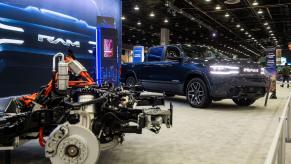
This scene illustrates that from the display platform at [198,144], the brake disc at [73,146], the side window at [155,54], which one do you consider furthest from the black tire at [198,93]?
the brake disc at [73,146]

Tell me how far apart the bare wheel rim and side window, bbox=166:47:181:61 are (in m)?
0.83

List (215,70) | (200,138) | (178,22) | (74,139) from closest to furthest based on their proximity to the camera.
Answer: (74,139), (200,138), (215,70), (178,22)

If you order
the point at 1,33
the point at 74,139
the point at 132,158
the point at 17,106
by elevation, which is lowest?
the point at 132,158

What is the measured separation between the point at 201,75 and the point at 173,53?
139 cm

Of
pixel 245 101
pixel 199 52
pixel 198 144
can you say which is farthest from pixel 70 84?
pixel 245 101

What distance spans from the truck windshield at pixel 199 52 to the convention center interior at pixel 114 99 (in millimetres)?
40

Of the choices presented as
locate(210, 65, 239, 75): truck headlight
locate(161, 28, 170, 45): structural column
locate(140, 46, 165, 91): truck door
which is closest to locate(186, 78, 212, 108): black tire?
locate(210, 65, 239, 75): truck headlight

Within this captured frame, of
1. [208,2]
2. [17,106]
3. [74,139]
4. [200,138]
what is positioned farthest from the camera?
[208,2]

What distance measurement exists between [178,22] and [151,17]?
328cm

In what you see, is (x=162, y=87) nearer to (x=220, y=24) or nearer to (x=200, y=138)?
(x=200, y=138)

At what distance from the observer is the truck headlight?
754 cm

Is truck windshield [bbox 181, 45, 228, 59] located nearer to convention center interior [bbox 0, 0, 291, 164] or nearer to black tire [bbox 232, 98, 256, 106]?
convention center interior [bbox 0, 0, 291, 164]

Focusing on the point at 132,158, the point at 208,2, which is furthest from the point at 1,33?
the point at 208,2

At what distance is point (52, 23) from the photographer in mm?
9031
